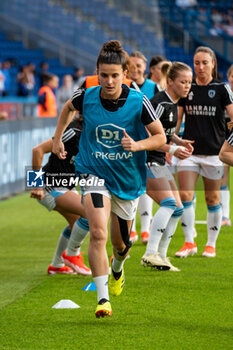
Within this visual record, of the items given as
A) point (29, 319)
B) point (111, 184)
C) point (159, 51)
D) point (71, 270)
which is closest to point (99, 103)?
point (111, 184)

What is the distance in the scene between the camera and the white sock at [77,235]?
723cm

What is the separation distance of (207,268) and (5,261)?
7.47 feet

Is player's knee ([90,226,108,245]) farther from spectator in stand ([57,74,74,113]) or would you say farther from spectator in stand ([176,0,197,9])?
spectator in stand ([176,0,197,9])

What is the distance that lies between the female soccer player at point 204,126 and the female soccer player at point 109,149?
8.35 ft

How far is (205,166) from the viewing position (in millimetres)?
8547

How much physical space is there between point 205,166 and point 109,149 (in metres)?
2.92

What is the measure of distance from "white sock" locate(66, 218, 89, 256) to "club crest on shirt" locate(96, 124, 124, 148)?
5.12ft

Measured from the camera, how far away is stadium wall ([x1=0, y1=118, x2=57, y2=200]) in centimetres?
1425

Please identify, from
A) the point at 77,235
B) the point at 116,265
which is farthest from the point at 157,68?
the point at 116,265

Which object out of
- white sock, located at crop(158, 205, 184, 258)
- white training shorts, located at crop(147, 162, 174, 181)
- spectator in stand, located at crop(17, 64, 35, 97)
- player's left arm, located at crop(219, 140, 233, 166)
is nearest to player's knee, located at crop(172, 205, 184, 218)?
white sock, located at crop(158, 205, 184, 258)

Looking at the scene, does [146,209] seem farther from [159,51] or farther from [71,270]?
[159,51]

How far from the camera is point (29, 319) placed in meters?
5.96

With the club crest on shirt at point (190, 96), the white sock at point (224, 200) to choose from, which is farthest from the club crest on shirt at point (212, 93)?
the white sock at point (224, 200)

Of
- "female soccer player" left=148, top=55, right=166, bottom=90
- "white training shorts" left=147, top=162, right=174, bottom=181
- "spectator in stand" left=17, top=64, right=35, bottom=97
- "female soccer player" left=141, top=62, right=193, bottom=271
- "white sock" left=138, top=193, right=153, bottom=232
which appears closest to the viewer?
"female soccer player" left=141, top=62, right=193, bottom=271
